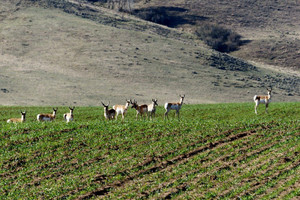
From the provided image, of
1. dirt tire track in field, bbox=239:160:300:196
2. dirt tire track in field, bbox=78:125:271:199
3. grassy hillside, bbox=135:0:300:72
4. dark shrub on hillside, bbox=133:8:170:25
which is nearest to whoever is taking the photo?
dirt tire track in field, bbox=239:160:300:196

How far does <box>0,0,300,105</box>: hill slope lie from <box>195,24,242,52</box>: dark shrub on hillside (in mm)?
13249

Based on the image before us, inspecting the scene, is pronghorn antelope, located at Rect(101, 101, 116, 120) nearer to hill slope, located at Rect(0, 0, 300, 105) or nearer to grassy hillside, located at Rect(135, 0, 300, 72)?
hill slope, located at Rect(0, 0, 300, 105)

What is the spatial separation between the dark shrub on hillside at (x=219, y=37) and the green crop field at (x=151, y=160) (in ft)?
324

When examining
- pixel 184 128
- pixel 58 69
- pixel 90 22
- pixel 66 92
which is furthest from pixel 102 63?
pixel 184 128

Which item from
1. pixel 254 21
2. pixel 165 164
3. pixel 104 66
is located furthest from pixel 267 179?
pixel 254 21

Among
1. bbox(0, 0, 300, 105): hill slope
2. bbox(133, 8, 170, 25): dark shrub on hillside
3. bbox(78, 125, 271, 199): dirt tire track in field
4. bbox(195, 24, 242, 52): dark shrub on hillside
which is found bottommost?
bbox(78, 125, 271, 199): dirt tire track in field

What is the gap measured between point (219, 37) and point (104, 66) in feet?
164

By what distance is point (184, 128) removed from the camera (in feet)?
82.4

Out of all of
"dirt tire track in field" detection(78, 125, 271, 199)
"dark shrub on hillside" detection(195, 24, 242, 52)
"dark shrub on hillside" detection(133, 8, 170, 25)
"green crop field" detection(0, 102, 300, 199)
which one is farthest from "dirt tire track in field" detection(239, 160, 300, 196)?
"dark shrub on hillside" detection(133, 8, 170, 25)

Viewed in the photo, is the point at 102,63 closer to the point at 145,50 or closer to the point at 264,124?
the point at 145,50

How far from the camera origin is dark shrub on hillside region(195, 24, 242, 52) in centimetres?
12356

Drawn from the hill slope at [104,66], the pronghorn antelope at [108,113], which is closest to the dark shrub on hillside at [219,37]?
the hill slope at [104,66]

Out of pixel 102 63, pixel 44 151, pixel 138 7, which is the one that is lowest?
pixel 44 151

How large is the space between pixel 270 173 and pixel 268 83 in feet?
247
